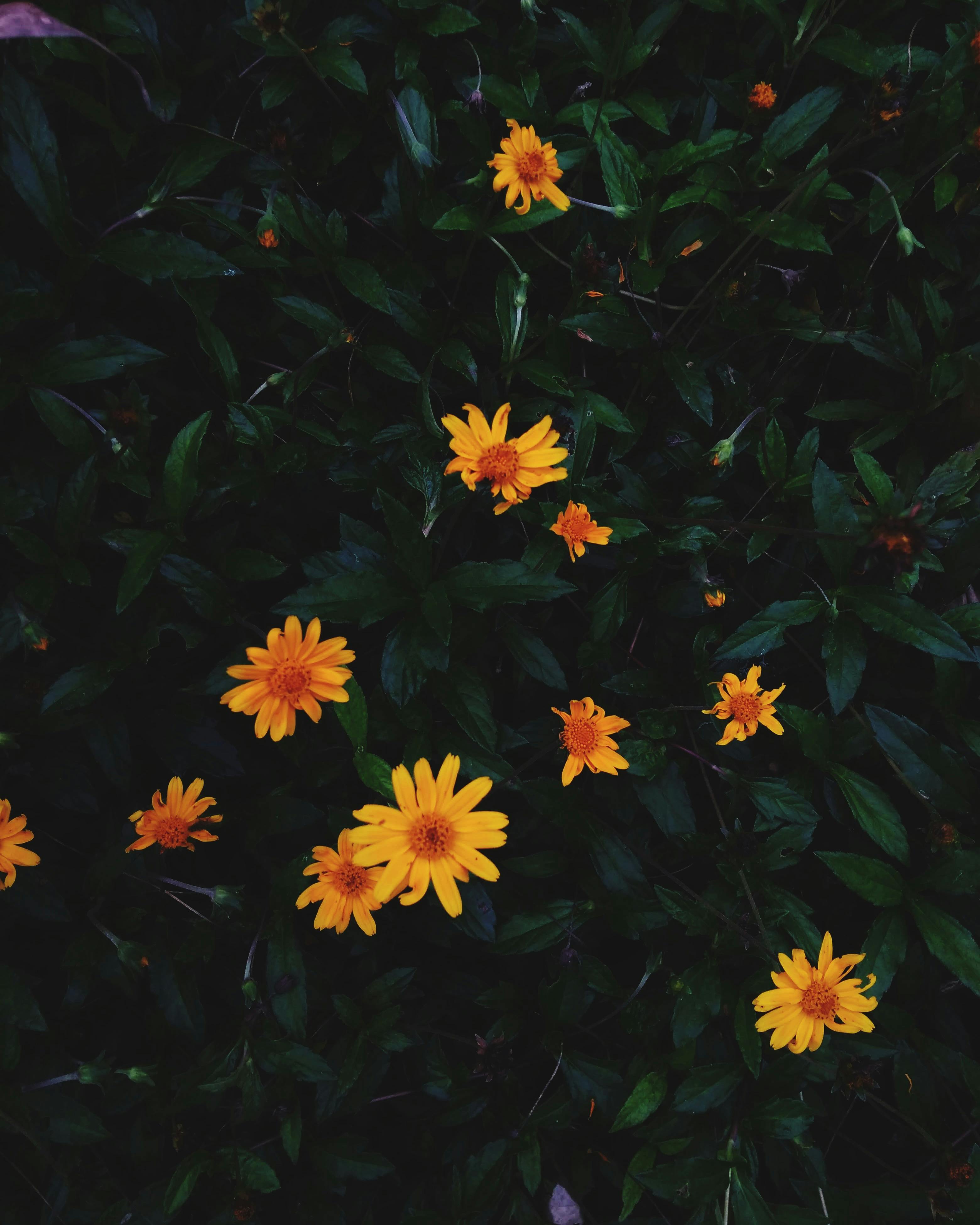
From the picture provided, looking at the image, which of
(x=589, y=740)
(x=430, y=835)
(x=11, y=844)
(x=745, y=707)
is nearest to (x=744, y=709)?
(x=745, y=707)

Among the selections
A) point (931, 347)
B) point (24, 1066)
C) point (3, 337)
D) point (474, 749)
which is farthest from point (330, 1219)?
point (931, 347)

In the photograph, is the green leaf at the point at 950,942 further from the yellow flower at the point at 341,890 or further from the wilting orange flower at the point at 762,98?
the wilting orange flower at the point at 762,98

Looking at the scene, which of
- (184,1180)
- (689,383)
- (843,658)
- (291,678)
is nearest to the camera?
(291,678)

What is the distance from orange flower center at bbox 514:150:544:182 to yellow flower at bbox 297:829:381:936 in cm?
140

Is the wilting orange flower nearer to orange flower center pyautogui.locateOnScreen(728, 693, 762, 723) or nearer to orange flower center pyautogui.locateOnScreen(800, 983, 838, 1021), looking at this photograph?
orange flower center pyautogui.locateOnScreen(728, 693, 762, 723)

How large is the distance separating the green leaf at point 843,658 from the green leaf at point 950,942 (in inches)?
21.3

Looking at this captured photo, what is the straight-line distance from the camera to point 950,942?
1793 millimetres

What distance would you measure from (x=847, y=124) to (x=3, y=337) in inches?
85.7

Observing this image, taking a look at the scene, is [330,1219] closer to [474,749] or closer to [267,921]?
[267,921]

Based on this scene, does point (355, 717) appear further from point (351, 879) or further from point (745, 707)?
point (745, 707)

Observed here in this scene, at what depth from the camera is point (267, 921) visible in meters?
1.78

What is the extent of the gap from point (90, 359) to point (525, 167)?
39.3 inches

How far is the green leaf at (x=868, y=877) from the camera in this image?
1.81m

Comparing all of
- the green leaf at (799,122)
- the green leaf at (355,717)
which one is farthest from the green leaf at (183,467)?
the green leaf at (799,122)
